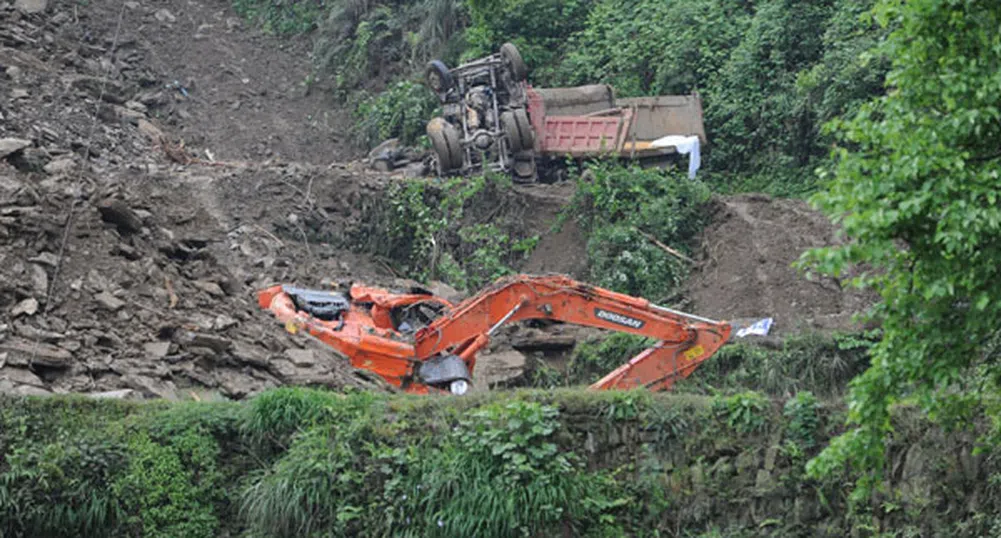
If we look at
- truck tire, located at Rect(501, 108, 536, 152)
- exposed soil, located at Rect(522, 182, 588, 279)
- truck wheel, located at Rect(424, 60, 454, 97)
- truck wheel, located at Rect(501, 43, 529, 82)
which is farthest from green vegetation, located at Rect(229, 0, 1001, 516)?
truck wheel, located at Rect(501, 43, 529, 82)

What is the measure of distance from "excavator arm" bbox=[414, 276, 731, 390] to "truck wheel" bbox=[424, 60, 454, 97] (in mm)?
10276

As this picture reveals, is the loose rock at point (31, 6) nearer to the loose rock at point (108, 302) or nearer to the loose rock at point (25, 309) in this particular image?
the loose rock at point (108, 302)

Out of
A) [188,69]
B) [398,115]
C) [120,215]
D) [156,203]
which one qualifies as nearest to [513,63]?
[398,115]

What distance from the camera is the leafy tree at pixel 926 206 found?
932cm

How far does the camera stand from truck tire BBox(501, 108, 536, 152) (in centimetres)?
2553

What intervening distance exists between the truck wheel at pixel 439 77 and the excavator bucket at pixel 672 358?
10.9 m

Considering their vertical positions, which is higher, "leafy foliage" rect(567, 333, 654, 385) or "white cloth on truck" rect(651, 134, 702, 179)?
"white cloth on truck" rect(651, 134, 702, 179)

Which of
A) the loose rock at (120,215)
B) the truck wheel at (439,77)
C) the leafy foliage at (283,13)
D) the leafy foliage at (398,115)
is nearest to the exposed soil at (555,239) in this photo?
the truck wheel at (439,77)

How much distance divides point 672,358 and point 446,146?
9.85 m

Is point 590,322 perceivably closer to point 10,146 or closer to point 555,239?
point 555,239

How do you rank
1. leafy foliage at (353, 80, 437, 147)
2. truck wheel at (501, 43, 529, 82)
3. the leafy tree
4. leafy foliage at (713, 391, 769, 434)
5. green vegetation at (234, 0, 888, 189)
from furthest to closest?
leafy foliage at (353, 80, 437, 147)
green vegetation at (234, 0, 888, 189)
truck wheel at (501, 43, 529, 82)
leafy foliage at (713, 391, 769, 434)
the leafy tree

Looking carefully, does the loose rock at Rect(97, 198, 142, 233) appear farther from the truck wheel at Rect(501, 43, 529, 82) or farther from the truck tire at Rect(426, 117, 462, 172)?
the truck wheel at Rect(501, 43, 529, 82)

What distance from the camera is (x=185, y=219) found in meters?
19.9

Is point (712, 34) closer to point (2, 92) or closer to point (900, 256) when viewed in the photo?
point (2, 92)
